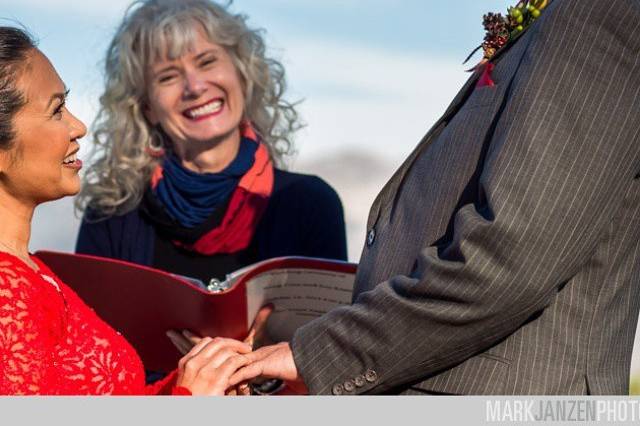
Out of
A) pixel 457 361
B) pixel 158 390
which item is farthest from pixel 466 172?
pixel 158 390

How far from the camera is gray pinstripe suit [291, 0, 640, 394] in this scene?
1.87m

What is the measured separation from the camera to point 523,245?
6.16ft

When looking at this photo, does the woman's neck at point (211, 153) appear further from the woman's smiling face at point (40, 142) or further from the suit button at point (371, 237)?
the suit button at point (371, 237)

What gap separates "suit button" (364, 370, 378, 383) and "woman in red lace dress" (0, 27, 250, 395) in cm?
32

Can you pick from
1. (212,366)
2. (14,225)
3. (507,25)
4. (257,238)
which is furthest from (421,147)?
(257,238)

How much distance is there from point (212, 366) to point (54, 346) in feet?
1.05

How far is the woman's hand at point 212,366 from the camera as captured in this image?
2.27m

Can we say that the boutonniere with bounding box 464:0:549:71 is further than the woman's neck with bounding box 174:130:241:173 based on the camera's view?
No

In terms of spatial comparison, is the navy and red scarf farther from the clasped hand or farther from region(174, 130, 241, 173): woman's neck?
the clasped hand

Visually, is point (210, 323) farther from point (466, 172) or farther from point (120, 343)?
point (466, 172)

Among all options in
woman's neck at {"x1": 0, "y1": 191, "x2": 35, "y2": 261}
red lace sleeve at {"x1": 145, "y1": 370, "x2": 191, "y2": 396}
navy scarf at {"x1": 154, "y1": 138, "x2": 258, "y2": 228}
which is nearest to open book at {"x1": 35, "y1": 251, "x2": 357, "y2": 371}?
red lace sleeve at {"x1": 145, "y1": 370, "x2": 191, "y2": 396}

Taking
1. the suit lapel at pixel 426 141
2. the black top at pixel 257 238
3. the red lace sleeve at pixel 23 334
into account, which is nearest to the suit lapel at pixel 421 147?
the suit lapel at pixel 426 141

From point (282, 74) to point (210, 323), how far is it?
1.97 metres

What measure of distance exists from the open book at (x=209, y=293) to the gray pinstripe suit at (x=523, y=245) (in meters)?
0.70
